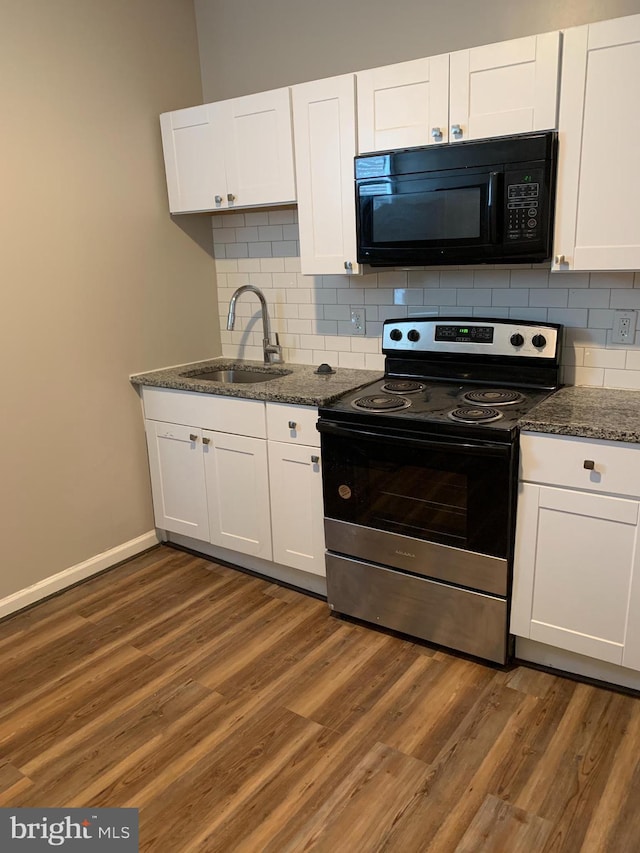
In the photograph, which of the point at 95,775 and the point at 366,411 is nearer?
the point at 95,775

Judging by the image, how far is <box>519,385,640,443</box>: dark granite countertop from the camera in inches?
80.2

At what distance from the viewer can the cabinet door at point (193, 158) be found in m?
3.07

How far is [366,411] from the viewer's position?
2445 mm

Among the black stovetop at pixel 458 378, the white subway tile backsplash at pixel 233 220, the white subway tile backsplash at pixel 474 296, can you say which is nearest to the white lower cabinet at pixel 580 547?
the black stovetop at pixel 458 378

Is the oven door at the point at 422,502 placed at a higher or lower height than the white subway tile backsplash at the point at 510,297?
lower

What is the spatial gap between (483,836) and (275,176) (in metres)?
2.59

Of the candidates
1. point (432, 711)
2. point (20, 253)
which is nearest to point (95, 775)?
point (432, 711)

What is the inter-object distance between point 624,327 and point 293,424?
1.37m

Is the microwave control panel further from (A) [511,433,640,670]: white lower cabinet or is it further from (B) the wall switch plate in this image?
(A) [511,433,640,670]: white lower cabinet

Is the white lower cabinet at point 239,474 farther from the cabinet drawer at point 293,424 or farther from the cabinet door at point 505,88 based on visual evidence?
the cabinet door at point 505,88

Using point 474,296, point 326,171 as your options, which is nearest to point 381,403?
point 474,296

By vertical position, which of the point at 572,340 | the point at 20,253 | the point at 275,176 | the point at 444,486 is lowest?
the point at 444,486

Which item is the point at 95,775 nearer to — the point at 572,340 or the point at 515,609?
the point at 515,609

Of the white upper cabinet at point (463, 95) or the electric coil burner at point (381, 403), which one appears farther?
the electric coil burner at point (381, 403)
